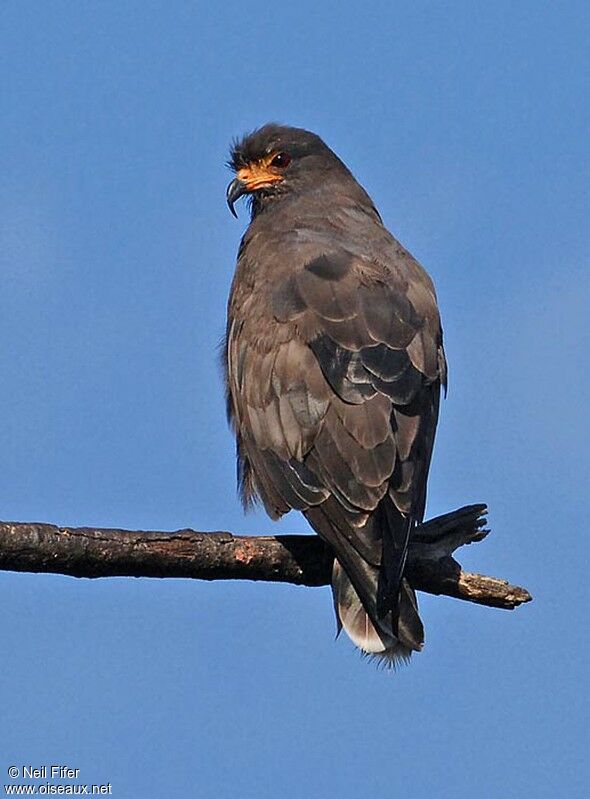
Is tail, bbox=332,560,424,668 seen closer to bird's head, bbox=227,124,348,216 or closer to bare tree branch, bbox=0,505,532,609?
bare tree branch, bbox=0,505,532,609

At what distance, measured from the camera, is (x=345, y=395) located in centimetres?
725

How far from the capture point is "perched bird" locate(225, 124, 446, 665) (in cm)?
696

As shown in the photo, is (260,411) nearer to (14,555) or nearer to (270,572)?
(270,572)

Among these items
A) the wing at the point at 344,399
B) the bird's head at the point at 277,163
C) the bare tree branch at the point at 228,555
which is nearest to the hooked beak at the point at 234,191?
the bird's head at the point at 277,163

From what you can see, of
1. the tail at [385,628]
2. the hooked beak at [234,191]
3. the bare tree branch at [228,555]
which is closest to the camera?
the bare tree branch at [228,555]

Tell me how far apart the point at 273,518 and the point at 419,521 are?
0.83 meters

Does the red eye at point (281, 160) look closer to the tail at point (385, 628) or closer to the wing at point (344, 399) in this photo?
the wing at point (344, 399)

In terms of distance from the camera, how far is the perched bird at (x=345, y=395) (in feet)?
22.8

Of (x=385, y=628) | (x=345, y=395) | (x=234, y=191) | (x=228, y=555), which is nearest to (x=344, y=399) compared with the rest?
(x=345, y=395)

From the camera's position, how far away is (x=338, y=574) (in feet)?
23.6

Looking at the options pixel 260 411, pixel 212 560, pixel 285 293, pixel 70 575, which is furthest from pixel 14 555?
pixel 285 293

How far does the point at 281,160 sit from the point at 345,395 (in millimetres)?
2943

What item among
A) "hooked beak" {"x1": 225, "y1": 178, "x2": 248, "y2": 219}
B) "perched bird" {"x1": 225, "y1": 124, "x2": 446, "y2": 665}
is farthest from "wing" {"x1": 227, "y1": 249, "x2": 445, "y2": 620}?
"hooked beak" {"x1": 225, "y1": 178, "x2": 248, "y2": 219}

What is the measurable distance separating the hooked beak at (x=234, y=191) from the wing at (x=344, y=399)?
58.3 inches
